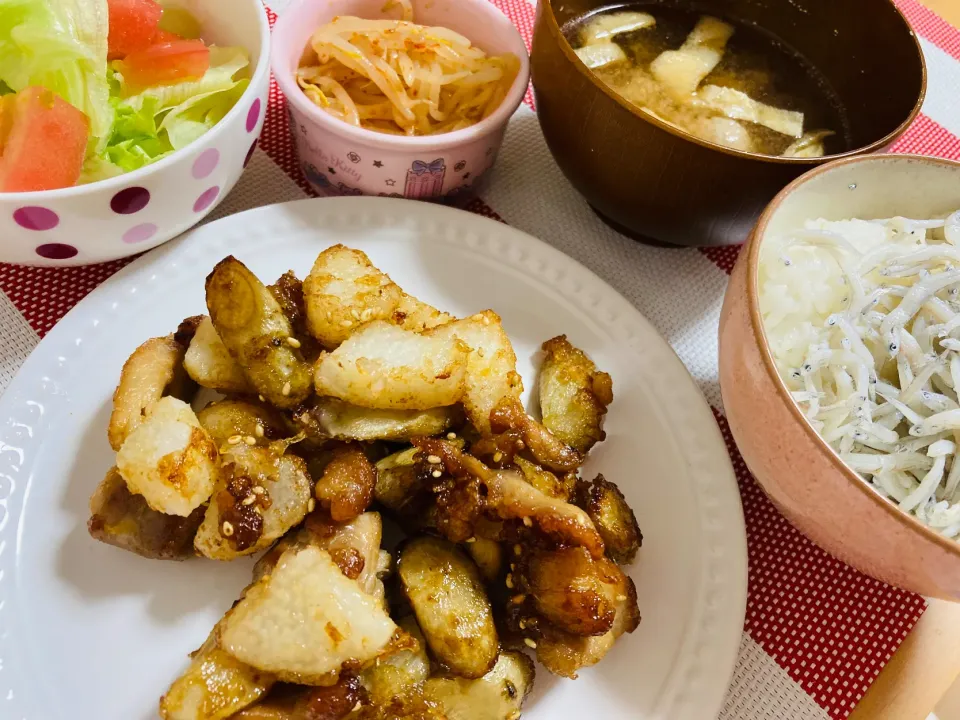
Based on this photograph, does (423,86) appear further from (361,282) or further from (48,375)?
(48,375)

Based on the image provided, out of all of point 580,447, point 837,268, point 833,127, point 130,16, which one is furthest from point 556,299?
point 130,16

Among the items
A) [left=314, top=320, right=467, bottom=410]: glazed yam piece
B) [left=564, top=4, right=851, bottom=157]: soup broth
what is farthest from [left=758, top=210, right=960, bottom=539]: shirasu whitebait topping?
[left=314, top=320, right=467, bottom=410]: glazed yam piece

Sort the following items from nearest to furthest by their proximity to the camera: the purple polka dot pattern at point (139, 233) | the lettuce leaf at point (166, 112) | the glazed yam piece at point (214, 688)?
the glazed yam piece at point (214, 688), the purple polka dot pattern at point (139, 233), the lettuce leaf at point (166, 112)

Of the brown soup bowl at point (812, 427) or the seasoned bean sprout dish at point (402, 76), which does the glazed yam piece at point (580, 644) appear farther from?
the seasoned bean sprout dish at point (402, 76)

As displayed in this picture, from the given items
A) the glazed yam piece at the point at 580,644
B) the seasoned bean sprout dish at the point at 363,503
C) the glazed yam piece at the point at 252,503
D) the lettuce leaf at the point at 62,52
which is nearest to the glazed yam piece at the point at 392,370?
the seasoned bean sprout dish at the point at 363,503

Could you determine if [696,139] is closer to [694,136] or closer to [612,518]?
[694,136]

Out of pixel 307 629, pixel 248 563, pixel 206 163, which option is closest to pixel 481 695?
pixel 307 629
